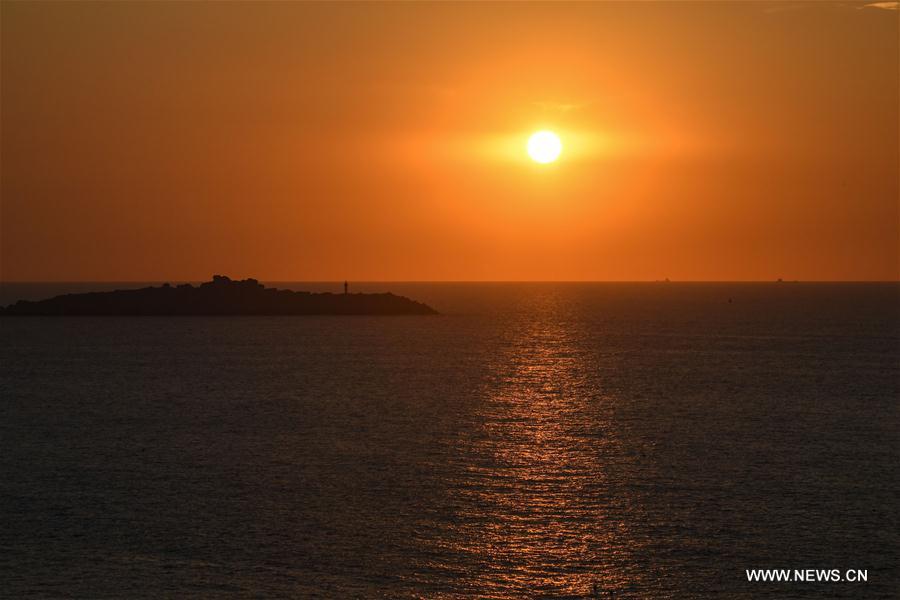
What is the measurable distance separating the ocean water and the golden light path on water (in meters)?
0.14

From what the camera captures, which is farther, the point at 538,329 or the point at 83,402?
the point at 538,329

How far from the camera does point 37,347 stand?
427 ft

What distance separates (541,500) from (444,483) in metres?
5.06

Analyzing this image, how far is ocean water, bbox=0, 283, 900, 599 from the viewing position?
2980 centimetres

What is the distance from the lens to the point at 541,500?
38938mm

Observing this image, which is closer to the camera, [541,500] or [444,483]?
[541,500]

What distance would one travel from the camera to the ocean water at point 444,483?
97.8ft

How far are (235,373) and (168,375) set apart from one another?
6005 mm

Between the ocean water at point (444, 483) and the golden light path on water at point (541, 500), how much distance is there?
0.14 metres

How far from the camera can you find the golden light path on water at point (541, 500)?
1176 inches

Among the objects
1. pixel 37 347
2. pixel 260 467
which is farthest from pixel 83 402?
pixel 37 347

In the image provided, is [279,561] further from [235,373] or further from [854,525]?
[235,373]

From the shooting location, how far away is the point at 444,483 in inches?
1672

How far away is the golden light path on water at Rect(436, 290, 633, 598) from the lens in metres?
29.9
